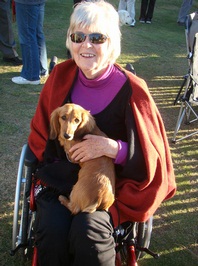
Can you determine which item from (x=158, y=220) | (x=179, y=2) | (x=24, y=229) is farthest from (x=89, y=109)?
(x=179, y=2)

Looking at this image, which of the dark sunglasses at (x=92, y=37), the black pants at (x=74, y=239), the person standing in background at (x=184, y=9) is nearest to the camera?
the black pants at (x=74, y=239)

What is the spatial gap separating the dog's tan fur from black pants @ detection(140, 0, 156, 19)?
9.17 meters

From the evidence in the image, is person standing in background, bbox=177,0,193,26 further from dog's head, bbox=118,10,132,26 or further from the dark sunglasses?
the dark sunglasses

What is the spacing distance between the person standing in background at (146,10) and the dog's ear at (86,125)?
361 inches

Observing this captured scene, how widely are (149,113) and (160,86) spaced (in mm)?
4015

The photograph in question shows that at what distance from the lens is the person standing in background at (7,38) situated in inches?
226

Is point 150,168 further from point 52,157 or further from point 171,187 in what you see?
point 52,157

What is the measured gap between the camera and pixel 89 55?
217cm

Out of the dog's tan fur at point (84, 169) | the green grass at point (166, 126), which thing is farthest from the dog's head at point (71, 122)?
the green grass at point (166, 126)

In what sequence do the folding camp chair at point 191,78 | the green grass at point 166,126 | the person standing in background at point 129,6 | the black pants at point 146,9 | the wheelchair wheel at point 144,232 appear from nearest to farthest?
the wheelchair wheel at point 144,232
the green grass at point 166,126
the folding camp chair at point 191,78
the person standing in background at point 129,6
the black pants at point 146,9

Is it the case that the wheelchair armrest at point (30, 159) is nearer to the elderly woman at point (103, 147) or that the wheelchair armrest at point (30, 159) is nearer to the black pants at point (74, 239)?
the elderly woman at point (103, 147)

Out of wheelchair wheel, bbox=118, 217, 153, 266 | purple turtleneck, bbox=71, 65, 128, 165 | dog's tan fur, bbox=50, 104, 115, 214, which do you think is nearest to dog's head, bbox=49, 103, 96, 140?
dog's tan fur, bbox=50, 104, 115, 214

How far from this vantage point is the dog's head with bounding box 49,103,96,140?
79.9 inches

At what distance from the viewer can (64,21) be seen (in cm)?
921
